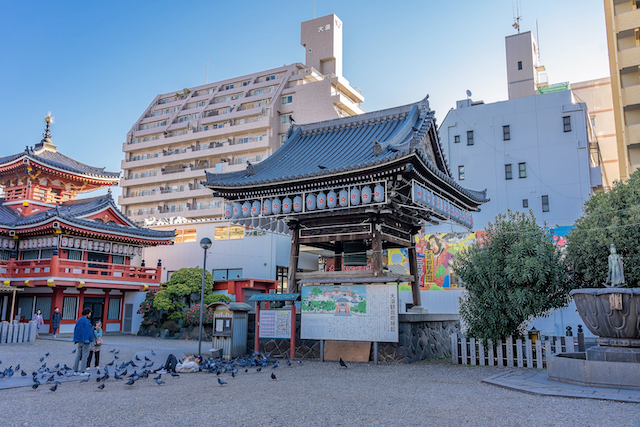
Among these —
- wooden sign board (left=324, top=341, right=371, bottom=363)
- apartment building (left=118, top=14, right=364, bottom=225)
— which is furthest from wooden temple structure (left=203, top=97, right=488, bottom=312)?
apartment building (left=118, top=14, right=364, bottom=225)

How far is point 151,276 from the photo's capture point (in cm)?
3612

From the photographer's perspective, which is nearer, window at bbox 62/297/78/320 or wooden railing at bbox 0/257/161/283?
wooden railing at bbox 0/257/161/283

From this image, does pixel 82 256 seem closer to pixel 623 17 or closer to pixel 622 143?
pixel 622 143

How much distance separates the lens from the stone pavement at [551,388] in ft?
33.1

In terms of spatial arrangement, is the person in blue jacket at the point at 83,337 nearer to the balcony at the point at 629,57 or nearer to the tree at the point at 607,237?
the tree at the point at 607,237

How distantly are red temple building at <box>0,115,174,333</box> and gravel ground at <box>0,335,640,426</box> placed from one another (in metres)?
21.0

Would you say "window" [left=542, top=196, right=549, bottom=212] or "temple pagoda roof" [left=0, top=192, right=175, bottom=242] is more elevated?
"window" [left=542, top=196, right=549, bottom=212]

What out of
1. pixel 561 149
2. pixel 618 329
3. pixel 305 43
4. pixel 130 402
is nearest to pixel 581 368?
pixel 618 329

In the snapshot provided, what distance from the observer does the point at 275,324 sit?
18594mm

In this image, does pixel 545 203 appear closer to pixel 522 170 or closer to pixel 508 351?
pixel 522 170

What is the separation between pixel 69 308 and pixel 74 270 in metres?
3.01

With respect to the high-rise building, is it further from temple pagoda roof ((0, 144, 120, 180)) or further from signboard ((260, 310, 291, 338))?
temple pagoda roof ((0, 144, 120, 180))

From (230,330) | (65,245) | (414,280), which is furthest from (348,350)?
(65,245)

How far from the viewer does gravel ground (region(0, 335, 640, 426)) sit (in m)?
8.53
